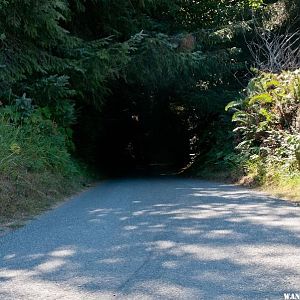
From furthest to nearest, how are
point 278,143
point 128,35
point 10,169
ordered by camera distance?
point 128,35, point 278,143, point 10,169

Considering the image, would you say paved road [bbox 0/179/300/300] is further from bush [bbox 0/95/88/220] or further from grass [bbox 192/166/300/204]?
grass [bbox 192/166/300/204]

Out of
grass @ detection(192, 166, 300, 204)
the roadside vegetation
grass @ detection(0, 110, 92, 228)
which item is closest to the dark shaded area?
the roadside vegetation

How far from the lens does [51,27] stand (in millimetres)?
12109

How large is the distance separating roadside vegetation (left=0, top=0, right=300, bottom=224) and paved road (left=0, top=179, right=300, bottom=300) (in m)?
2.08

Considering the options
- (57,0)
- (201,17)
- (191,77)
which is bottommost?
(191,77)

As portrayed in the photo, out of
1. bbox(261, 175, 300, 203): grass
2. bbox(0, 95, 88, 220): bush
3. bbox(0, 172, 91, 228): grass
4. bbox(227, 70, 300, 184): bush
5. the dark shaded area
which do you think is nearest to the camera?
bbox(0, 172, 91, 228): grass

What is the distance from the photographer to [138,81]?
1844 centimetres

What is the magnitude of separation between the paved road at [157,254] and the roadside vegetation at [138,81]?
2081mm

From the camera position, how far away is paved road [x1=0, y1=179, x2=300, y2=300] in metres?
3.88

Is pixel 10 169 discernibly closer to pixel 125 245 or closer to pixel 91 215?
pixel 91 215

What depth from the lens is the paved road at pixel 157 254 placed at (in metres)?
3.88

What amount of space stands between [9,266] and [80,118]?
52.7 ft

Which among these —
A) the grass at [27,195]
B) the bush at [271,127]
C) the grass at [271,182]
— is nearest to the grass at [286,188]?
the grass at [271,182]

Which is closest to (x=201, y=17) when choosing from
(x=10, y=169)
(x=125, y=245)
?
(x=10, y=169)
